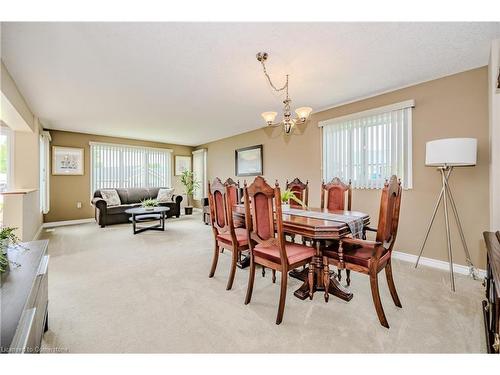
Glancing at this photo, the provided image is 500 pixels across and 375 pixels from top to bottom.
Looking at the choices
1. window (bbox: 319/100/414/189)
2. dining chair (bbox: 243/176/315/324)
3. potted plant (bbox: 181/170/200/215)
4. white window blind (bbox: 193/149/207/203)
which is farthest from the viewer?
potted plant (bbox: 181/170/200/215)

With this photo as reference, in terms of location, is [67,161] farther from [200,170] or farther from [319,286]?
[319,286]

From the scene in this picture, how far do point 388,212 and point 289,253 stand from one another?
A: 0.83 meters

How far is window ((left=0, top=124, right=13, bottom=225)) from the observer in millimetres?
3822

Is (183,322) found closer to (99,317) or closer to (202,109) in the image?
(99,317)

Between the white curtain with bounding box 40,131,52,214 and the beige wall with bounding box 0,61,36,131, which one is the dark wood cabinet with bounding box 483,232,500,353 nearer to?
the beige wall with bounding box 0,61,36,131

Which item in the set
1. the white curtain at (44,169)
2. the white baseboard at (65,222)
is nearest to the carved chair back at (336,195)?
the white curtain at (44,169)

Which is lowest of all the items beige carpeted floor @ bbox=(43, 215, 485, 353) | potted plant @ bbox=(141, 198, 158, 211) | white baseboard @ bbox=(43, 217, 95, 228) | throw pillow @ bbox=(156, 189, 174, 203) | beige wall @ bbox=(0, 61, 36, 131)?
beige carpeted floor @ bbox=(43, 215, 485, 353)

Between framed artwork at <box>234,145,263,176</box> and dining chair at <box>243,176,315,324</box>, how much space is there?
3.51m

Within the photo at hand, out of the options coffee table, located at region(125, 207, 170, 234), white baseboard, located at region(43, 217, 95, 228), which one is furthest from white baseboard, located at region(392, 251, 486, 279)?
white baseboard, located at region(43, 217, 95, 228)

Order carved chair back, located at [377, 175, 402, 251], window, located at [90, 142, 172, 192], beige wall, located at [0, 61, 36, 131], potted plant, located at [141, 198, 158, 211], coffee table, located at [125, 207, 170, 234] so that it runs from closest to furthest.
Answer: carved chair back, located at [377, 175, 402, 251], beige wall, located at [0, 61, 36, 131], coffee table, located at [125, 207, 170, 234], potted plant, located at [141, 198, 158, 211], window, located at [90, 142, 172, 192]

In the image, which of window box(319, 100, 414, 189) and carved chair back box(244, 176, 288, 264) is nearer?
carved chair back box(244, 176, 288, 264)
